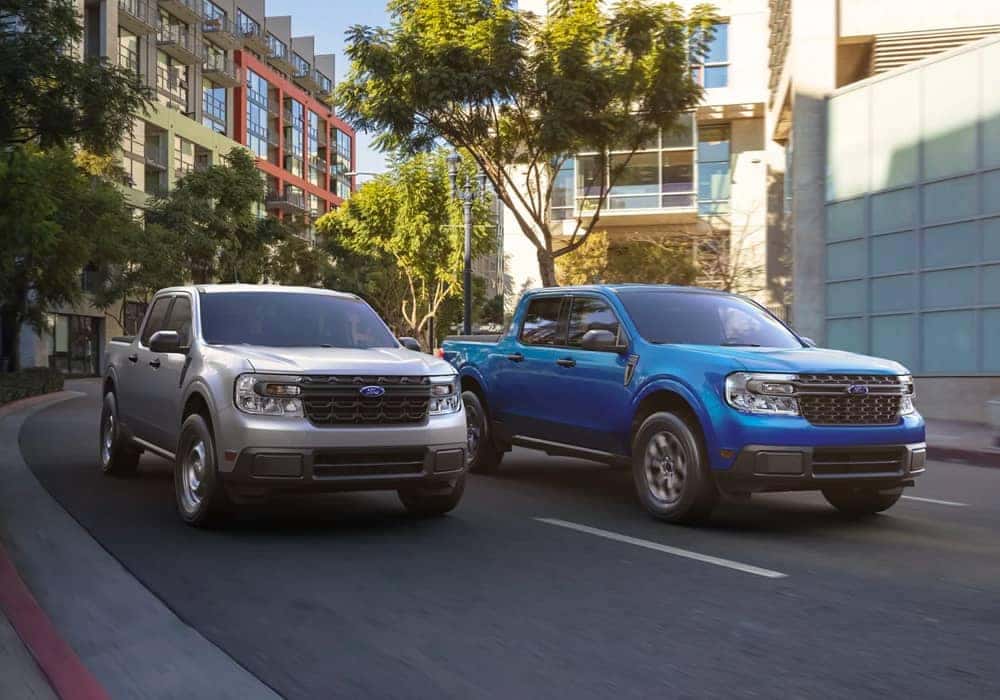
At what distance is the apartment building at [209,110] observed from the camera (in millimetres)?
51906

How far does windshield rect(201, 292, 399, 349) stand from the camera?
8.29m

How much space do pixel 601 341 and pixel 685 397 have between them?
1.22 meters

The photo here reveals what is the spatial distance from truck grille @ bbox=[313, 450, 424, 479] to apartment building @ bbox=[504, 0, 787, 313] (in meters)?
31.2

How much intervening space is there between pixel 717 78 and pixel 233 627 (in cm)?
3818

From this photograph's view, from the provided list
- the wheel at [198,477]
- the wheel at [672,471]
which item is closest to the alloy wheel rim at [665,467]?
the wheel at [672,471]

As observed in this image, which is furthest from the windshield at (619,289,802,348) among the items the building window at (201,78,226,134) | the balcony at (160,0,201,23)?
the building window at (201,78,226,134)

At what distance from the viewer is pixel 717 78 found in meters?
40.2

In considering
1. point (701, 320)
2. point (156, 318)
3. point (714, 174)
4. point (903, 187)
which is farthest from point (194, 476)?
point (714, 174)

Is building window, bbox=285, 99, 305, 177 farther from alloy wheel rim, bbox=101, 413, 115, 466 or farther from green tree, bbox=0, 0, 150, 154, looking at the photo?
alloy wheel rim, bbox=101, 413, 115, 466

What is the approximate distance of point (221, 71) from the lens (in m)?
63.9

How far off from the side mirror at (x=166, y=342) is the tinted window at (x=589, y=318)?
3309mm

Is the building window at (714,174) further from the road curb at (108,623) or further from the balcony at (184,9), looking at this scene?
the road curb at (108,623)

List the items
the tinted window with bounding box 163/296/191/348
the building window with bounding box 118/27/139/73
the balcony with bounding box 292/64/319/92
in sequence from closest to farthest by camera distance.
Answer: the tinted window with bounding box 163/296/191/348 → the building window with bounding box 118/27/139/73 → the balcony with bounding box 292/64/319/92

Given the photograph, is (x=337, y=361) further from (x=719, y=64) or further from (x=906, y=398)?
(x=719, y=64)
